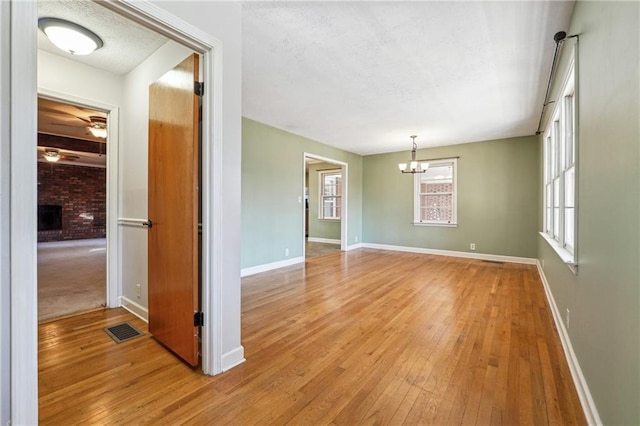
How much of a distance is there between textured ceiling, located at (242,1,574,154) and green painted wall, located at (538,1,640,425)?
634mm

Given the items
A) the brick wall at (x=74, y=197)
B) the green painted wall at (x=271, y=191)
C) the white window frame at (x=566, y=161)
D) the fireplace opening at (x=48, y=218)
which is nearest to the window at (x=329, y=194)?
the green painted wall at (x=271, y=191)

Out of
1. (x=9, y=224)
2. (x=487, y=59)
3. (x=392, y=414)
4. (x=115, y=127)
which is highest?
(x=487, y=59)

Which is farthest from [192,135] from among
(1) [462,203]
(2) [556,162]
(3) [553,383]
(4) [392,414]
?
(1) [462,203]

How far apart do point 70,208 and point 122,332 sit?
30.8 feet

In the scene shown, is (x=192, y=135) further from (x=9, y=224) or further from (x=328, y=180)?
(x=328, y=180)

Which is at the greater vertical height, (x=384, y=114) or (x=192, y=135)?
(x=384, y=114)

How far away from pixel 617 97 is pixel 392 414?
6.12 feet

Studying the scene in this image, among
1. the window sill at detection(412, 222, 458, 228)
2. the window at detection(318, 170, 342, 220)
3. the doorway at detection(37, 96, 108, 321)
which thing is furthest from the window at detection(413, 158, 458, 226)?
the doorway at detection(37, 96, 108, 321)

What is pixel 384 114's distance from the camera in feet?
14.0

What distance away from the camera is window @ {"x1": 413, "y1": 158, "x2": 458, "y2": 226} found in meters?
6.30

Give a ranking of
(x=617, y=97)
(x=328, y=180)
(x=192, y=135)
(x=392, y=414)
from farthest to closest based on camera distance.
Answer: (x=328, y=180)
(x=192, y=135)
(x=392, y=414)
(x=617, y=97)

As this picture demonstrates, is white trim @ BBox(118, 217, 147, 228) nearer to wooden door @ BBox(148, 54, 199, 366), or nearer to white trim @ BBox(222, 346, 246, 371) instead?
wooden door @ BBox(148, 54, 199, 366)

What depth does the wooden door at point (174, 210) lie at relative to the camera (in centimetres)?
188

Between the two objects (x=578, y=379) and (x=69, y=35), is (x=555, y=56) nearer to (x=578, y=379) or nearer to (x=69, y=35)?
(x=578, y=379)
